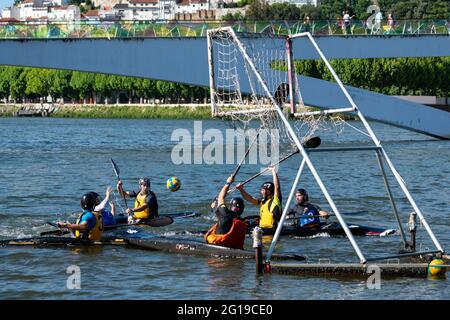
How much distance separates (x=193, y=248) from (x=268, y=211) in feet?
9.86

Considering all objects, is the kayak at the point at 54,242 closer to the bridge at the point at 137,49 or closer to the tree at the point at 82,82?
the bridge at the point at 137,49

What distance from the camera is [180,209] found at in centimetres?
3569

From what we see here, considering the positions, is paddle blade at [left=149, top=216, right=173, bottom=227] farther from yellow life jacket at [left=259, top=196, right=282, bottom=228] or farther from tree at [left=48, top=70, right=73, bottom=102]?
tree at [left=48, top=70, right=73, bottom=102]

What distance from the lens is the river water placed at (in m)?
21.5

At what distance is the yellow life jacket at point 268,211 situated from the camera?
27438mm

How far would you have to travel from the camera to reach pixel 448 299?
2034 centimetres

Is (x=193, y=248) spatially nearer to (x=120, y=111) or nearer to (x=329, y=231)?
(x=329, y=231)

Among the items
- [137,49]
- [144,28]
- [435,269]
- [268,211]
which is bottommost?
[435,269]

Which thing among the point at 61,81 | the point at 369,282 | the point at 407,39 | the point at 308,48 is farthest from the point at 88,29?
the point at 61,81

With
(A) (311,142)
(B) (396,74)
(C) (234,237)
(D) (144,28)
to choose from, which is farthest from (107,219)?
(B) (396,74)

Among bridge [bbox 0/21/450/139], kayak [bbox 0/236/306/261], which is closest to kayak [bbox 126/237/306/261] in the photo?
kayak [bbox 0/236/306/261]

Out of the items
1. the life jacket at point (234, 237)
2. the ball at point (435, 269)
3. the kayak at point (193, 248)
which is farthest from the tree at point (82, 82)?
the ball at point (435, 269)

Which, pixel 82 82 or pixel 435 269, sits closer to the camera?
pixel 435 269
